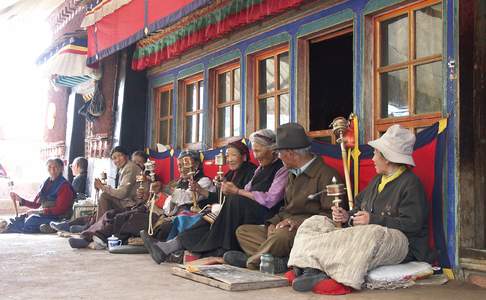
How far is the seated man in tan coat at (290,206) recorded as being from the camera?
14.3ft

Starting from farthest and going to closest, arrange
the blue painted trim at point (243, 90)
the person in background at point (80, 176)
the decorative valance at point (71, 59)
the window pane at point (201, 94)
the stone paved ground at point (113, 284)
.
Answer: the person in background at point (80, 176)
the decorative valance at point (71, 59)
the window pane at point (201, 94)
the blue painted trim at point (243, 90)
the stone paved ground at point (113, 284)

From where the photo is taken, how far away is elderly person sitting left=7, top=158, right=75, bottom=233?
844 cm

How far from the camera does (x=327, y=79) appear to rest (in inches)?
235

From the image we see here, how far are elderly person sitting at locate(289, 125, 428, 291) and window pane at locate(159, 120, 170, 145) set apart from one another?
16.0 ft

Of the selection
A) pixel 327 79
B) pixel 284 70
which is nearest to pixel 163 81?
pixel 284 70

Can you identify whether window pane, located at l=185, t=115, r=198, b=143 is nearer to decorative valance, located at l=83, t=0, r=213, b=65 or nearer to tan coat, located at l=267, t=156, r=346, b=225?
decorative valance, located at l=83, t=0, r=213, b=65

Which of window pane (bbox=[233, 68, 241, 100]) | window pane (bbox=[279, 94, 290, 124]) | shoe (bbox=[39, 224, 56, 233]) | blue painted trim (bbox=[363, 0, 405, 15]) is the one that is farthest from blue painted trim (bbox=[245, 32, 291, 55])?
shoe (bbox=[39, 224, 56, 233])

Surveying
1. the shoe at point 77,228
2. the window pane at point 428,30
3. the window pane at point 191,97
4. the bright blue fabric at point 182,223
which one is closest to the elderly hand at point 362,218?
the window pane at point 428,30

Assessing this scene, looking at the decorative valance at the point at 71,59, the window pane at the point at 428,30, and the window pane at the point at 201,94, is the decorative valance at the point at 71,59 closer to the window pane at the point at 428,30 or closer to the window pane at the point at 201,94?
the window pane at the point at 201,94

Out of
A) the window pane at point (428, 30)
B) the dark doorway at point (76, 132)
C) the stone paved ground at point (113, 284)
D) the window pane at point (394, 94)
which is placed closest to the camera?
the stone paved ground at point (113, 284)

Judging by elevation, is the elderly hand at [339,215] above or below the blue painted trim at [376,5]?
below

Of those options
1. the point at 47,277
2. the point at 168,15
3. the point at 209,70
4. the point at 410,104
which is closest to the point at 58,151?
the point at 209,70

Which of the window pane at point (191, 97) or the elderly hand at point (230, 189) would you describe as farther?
the window pane at point (191, 97)

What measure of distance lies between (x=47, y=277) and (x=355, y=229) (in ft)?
7.41
